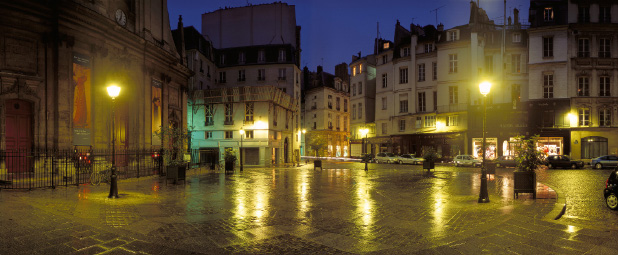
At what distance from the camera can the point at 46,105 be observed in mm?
17562

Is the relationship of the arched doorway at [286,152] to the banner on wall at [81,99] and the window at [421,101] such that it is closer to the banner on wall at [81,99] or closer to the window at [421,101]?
the window at [421,101]

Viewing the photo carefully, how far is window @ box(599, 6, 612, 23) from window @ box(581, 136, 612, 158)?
37.9 ft

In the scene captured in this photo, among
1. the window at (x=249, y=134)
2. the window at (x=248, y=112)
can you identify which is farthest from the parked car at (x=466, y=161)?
the window at (x=248, y=112)

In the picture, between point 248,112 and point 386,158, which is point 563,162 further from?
point 248,112

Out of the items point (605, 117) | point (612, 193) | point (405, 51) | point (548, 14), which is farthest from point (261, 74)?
point (612, 193)

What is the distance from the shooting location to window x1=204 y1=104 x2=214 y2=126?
38531 mm

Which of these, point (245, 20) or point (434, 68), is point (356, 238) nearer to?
point (434, 68)

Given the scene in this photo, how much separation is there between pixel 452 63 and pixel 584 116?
44.7 ft

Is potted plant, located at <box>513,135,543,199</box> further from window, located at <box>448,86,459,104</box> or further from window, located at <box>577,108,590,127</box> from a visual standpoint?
window, located at <box>448,86,459,104</box>

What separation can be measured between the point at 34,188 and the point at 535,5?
Answer: 43457 millimetres

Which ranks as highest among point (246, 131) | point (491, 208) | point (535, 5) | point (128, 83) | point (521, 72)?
point (535, 5)

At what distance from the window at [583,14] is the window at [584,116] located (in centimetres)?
882

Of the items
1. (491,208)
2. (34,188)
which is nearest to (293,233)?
(491,208)

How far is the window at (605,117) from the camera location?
111 feet
